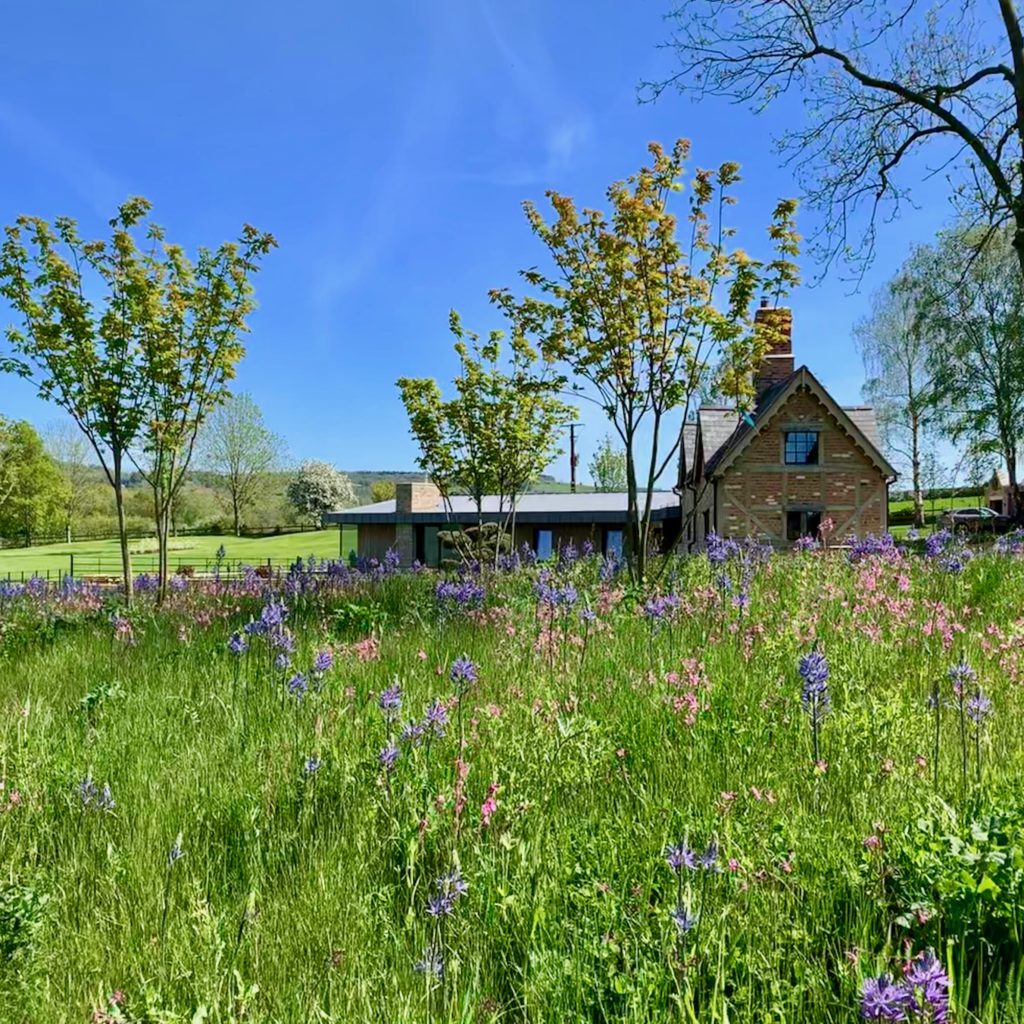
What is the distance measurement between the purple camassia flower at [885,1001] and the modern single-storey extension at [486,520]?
26.2 metres

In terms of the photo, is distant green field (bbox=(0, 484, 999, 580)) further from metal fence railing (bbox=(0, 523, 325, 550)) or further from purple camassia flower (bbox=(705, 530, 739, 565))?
purple camassia flower (bbox=(705, 530, 739, 565))

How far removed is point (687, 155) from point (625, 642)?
660 centimetres

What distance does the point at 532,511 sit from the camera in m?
28.7

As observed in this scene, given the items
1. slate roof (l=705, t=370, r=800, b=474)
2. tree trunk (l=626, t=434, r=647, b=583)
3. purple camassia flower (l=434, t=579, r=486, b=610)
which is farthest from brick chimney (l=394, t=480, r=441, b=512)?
purple camassia flower (l=434, t=579, r=486, b=610)

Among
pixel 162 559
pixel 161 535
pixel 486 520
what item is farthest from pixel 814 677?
pixel 486 520

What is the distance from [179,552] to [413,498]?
92.7ft

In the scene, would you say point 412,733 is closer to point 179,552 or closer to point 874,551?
point 874,551

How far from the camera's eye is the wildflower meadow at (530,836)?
1.68m

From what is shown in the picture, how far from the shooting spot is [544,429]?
54.4 ft

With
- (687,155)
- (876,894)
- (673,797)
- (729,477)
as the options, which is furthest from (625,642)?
(729,477)

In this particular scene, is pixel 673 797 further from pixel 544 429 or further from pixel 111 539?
pixel 111 539

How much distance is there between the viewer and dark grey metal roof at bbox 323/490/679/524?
1091 inches

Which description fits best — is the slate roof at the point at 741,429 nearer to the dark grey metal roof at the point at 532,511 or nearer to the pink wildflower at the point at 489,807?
the dark grey metal roof at the point at 532,511

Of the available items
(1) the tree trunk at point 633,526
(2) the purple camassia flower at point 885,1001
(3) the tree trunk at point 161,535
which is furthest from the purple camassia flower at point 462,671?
(3) the tree trunk at point 161,535
